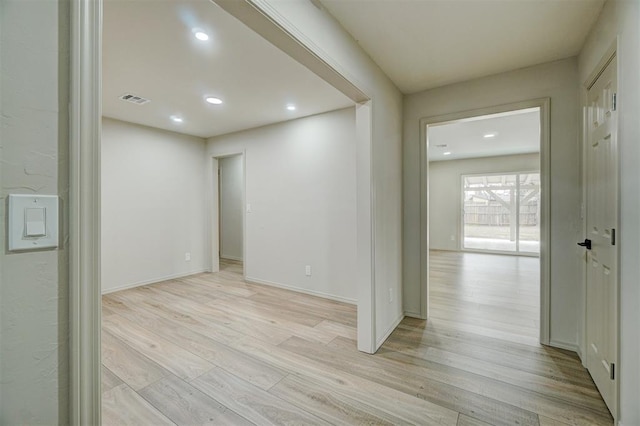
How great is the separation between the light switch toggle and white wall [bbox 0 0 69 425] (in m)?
0.03

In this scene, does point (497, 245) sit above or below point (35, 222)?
below

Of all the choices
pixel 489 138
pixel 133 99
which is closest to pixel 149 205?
pixel 133 99

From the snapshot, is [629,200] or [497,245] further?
Answer: [497,245]

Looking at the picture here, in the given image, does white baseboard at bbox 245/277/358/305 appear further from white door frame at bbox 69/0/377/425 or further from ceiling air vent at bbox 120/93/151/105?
white door frame at bbox 69/0/377/425

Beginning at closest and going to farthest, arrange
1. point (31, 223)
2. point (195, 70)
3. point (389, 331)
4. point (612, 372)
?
point (31, 223) → point (612, 372) → point (195, 70) → point (389, 331)

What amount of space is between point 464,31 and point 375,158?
1072mm

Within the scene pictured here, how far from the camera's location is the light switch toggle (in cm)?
62

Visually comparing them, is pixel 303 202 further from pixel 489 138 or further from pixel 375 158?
pixel 489 138

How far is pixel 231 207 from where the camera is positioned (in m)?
6.80

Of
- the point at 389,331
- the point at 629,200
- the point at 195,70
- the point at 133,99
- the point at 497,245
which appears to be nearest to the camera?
the point at 629,200

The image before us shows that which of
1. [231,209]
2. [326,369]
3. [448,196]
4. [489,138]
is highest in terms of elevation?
[489,138]

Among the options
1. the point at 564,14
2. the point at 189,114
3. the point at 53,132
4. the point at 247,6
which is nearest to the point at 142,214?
the point at 189,114

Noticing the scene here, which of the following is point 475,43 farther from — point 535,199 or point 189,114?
point 535,199

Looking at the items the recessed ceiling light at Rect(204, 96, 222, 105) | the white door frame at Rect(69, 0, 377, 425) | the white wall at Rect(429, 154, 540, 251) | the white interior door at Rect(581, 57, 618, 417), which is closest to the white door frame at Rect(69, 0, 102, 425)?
the white door frame at Rect(69, 0, 377, 425)
